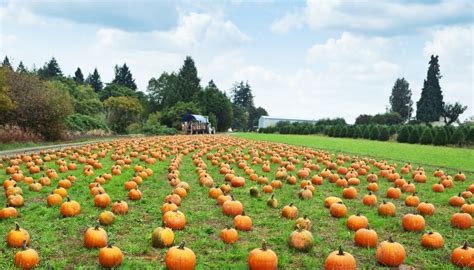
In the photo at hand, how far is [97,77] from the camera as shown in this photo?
466 feet

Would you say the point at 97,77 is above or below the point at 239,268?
above

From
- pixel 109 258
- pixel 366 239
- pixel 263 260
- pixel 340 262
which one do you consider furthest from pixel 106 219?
pixel 366 239

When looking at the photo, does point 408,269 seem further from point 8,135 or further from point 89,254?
point 8,135

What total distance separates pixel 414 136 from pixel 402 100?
82743 mm

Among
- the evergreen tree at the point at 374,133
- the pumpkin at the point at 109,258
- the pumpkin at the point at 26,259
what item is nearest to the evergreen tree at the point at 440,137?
the evergreen tree at the point at 374,133

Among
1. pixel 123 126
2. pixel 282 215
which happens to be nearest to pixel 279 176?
pixel 282 215

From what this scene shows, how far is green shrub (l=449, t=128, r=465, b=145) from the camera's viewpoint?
131 feet

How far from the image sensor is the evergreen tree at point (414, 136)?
45.2 meters

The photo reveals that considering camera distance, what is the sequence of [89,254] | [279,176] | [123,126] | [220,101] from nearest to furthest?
1. [89,254]
2. [279,176]
3. [123,126]
4. [220,101]

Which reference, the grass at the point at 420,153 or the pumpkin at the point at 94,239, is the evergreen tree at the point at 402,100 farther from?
the pumpkin at the point at 94,239

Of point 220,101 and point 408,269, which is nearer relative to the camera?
point 408,269

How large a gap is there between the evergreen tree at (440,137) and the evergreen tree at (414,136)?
3084mm

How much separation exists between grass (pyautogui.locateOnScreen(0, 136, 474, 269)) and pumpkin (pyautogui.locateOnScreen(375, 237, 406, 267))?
16 cm

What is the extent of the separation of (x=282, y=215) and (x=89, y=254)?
3912 mm
